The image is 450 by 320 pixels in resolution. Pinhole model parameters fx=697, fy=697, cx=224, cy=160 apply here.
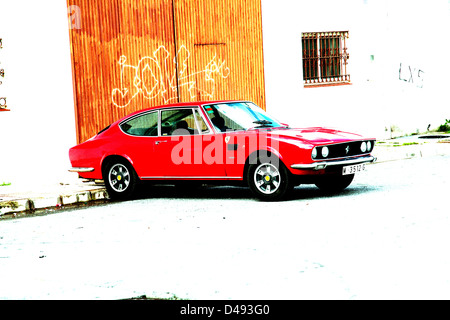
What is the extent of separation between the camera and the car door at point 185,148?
9727 mm

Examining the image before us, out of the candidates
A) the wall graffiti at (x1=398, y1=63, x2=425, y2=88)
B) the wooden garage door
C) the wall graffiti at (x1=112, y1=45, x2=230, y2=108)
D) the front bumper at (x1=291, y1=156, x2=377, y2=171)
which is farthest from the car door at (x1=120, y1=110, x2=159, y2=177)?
the wall graffiti at (x1=398, y1=63, x2=425, y2=88)

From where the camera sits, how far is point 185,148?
32.6ft

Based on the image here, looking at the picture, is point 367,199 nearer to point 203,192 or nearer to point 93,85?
point 203,192

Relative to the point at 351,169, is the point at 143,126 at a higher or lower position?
higher

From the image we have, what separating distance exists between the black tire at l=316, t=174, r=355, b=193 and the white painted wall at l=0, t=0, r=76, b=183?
5.32 metres

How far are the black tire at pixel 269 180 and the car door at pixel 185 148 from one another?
1.69 feet

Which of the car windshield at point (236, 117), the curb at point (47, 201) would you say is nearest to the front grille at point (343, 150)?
the car windshield at point (236, 117)

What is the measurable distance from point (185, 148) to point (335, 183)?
87.5 inches

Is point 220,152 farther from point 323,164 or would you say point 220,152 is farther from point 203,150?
point 323,164

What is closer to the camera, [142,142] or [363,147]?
[363,147]

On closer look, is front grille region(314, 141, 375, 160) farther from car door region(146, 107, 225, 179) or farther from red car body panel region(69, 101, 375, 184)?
car door region(146, 107, 225, 179)

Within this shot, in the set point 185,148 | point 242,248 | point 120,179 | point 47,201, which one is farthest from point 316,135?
point 47,201

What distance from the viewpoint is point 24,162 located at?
42.7ft
